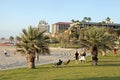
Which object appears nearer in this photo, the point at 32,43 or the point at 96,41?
the point at 32,43

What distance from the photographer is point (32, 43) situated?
20469mm

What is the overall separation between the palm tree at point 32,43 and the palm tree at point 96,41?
352 centimetres

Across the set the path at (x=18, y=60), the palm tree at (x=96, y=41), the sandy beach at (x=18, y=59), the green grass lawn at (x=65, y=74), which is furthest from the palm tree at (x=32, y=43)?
the path at (x=18, y=60)

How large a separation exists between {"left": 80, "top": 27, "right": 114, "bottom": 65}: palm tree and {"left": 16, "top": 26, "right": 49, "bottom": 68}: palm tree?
3.52 metres

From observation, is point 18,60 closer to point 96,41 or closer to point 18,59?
point 18,59

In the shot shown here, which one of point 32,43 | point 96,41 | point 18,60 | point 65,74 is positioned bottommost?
point 65,74

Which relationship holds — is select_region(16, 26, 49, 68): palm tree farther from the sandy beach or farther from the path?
the path

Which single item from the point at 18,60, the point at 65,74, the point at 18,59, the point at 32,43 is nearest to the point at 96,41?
the point at 32,43

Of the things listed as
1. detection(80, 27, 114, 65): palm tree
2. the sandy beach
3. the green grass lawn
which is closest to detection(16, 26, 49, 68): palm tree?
the sandy beach

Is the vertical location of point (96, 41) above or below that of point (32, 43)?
above

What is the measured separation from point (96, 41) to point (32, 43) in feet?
16.8

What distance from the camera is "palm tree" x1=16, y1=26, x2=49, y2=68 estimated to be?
809 inches

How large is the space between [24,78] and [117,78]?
4.54 metres

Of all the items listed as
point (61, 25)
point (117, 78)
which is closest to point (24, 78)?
point (117, 78)
